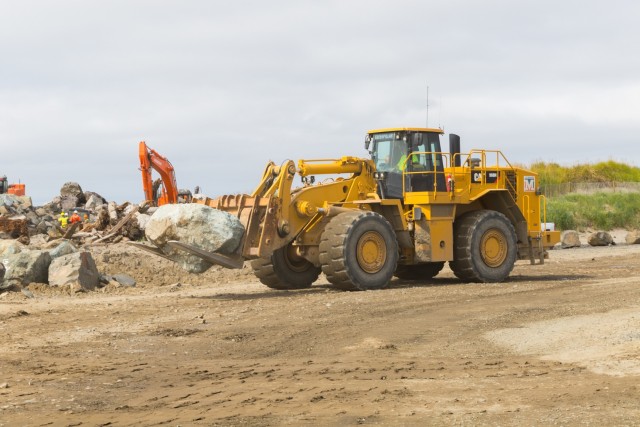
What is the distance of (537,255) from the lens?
21312mm

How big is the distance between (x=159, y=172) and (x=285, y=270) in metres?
14.0

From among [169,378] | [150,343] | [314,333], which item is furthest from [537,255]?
[169,378]

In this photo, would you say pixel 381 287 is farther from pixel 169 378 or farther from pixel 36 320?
pixel 169 378

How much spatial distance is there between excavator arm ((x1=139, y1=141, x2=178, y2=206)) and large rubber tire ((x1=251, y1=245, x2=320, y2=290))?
522 inches

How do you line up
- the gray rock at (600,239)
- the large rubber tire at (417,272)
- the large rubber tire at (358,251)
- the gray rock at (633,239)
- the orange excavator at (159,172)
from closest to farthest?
the large rubber tire at (358,251) < the large rubber tire at (417,272) < the orange excavator at (159,172) < the gray rock at (600,239) < the gray rock at (633,239)

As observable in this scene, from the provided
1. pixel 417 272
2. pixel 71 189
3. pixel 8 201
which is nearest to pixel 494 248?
pixel 417 272

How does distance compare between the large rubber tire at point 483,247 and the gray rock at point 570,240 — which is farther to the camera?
the gray rock at point 570,240

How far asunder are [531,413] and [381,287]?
9.91 m

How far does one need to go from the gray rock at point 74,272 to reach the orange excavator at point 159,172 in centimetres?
1180

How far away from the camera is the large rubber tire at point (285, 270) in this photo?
758 inches

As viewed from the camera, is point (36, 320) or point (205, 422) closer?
point (205, 422)

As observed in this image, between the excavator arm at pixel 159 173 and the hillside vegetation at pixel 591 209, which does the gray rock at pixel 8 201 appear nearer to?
the excavator arm at pixel 159 173

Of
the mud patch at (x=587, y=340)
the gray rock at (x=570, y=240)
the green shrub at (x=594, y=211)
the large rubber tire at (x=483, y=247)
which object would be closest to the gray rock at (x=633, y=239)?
the gray rock at (x=570, y=240)

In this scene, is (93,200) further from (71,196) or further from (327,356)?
(327,356)
